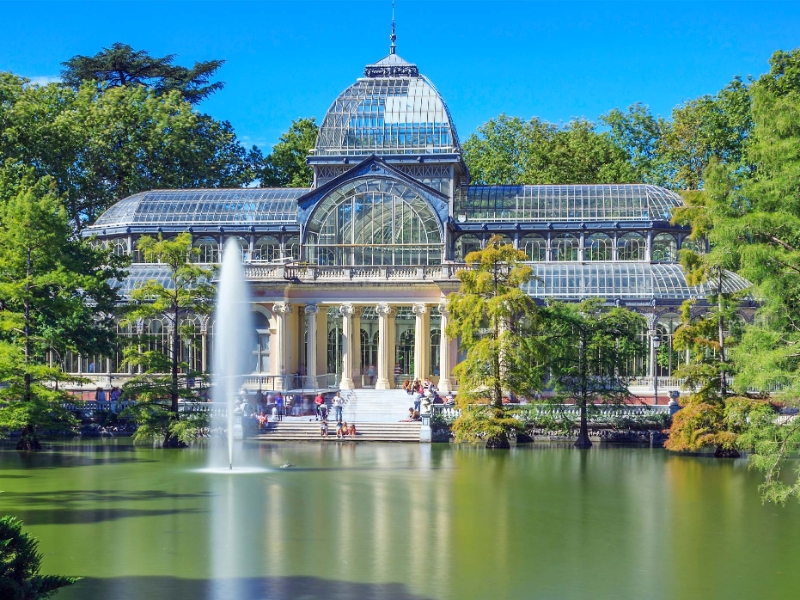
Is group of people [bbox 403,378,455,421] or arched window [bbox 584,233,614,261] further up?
arched window [bbox 584,233,614,261]

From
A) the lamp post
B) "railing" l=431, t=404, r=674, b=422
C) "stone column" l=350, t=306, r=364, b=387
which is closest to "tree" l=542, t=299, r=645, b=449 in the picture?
"railing" l=431, t=404, r=674, b=422

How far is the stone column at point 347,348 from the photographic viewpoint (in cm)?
6644

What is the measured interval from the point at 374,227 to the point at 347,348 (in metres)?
7.64

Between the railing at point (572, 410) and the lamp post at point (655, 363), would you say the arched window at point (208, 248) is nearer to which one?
the railing at point (572, 410)

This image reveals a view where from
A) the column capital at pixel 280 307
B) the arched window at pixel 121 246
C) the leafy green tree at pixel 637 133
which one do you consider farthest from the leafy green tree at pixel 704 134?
the arched window at pixel 121 246

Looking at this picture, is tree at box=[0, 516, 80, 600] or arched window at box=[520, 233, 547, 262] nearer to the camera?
tree at box=[0, 516, 80, 600]

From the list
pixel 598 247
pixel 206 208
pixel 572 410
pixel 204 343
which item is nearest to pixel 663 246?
pixel 598 247

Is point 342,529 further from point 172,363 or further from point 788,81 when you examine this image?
point 788,81

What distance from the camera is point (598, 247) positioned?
70.7m

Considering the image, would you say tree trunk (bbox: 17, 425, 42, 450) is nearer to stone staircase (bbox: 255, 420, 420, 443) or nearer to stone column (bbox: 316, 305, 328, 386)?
stone staircase (bbox: 255, 420, 420, 443)

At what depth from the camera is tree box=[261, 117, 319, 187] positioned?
9662 centimetres

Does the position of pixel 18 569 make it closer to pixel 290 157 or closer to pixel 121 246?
pixel 121 246

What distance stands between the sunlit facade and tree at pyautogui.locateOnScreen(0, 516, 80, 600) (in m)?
44.7

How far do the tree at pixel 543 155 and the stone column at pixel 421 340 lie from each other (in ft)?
91.6
